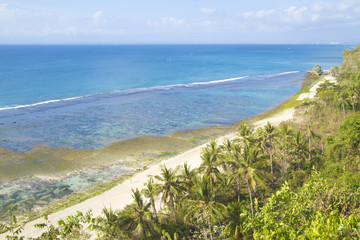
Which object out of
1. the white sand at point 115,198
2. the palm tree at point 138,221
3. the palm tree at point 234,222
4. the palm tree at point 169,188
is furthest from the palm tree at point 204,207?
the white sand at point 115,198

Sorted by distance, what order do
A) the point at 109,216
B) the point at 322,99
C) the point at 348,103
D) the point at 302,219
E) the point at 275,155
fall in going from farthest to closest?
the point at 322,99 → the point at 348,103 → the point at 275,155 → the point at 109,216 → the point at 302,219

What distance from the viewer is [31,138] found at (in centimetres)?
6378

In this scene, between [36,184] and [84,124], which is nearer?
[36,184]

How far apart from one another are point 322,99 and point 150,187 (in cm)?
6198

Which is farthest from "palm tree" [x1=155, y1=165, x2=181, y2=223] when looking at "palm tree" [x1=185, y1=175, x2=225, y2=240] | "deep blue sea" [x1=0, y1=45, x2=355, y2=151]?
"deep blue sea" [x1=0, y1=45, x2=355, y2=151]

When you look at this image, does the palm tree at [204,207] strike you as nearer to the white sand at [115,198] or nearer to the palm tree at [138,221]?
the palm tree at [138,221]

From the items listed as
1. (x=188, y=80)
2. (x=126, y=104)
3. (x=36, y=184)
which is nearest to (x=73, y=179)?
(x=36, y=184)

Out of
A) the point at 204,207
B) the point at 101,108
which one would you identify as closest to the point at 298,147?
the point at 204,207

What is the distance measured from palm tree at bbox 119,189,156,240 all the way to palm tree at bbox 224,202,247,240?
7621mm

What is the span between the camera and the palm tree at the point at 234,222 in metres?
28.0

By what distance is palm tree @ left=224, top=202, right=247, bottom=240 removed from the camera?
27969mm

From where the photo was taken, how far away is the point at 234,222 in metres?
29.9

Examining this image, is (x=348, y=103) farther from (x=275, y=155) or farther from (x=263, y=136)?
(x=263, y=136)

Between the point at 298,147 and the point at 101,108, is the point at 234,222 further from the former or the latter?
the point at 101,108
